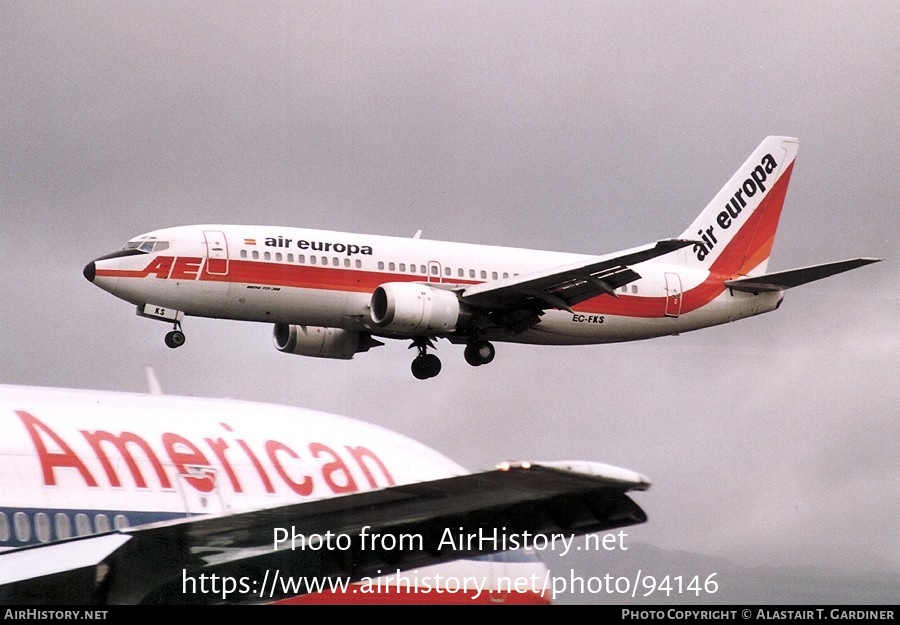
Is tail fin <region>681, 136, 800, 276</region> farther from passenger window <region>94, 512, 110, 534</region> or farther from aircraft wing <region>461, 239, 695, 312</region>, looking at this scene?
passenger window <region>94, 512, 110, 534</region>

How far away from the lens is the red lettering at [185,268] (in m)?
29.6

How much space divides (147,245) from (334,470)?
14740mm

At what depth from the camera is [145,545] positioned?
12844 millimetres

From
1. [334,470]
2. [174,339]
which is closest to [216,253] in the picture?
[174,339]

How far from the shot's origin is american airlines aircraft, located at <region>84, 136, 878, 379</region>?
1163 inches

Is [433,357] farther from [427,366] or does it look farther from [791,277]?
[791,277]

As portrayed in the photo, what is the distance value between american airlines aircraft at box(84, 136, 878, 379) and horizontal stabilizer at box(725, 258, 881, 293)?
44mm

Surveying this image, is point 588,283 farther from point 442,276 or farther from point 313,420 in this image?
point 313,420

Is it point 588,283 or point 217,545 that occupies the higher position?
point 588,283

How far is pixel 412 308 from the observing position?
3003 centimetres

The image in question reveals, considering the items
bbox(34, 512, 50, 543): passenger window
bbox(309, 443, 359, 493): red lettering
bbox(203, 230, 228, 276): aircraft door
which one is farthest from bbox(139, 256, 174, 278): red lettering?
bbox(34, 512, 50, 543): passenger window

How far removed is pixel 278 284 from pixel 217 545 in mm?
17202
